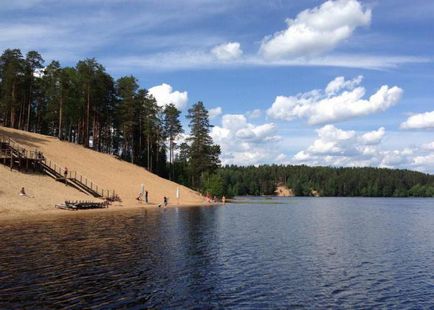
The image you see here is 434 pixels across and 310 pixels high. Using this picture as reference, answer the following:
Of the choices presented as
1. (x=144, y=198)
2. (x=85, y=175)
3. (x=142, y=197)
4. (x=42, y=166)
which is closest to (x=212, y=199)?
(x=144, y=198)

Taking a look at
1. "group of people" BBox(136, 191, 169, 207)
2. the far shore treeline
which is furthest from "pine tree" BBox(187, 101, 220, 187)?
"group of people" BBox(136, 191, 169, 207)

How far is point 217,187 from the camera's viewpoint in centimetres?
10612

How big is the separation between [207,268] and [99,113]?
8691 centimetres

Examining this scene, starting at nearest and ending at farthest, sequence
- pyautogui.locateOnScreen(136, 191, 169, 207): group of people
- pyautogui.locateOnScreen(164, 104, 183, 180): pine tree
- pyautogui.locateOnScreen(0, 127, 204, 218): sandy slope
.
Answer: pyautogui.locateOnScreen(0, 127, 204, 218): sandy slope, pyautogui.locateOnScreen(136, 191, 169, 207): group of people, pyautogui.locateOnScreen(164, 104, 183, 180): pine tree

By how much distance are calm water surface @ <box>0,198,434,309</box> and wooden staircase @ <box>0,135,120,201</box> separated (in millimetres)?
29065

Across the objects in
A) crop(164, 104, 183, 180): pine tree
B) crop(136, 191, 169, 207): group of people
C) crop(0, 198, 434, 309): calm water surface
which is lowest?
crop(0, 198, 434, 309): calm water surface

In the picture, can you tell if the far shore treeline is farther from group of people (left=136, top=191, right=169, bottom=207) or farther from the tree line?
group of people (left=136, top=191, right=169, bottom=207)

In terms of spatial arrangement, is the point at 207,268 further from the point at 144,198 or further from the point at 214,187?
the point at 214,187

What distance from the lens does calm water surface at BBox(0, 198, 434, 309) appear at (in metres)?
19.2

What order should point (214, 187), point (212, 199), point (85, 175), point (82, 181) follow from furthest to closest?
point (214, 187)
point (212, 199)
point (85, 175)
point (82, 181)

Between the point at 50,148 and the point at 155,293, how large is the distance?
245 feet

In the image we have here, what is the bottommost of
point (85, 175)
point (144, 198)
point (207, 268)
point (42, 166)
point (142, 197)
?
point (207, 268)

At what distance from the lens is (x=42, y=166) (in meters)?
73.2

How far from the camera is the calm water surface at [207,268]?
757 inches
